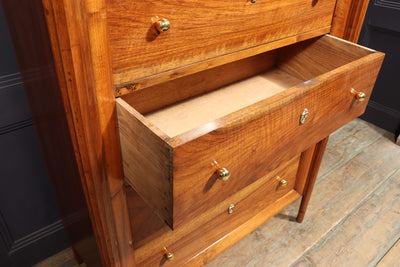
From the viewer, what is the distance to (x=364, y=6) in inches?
38.1

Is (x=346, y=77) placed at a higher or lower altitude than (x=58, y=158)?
higher

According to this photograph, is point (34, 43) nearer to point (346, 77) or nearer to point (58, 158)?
point (58, 158)

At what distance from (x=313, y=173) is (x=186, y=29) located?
81 centimetres

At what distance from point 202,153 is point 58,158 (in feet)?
1.57

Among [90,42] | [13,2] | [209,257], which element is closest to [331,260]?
[209,257]

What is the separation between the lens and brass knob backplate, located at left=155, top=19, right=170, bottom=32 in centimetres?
56

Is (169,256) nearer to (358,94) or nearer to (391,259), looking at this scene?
(358,94)

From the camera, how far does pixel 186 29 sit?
61 cm

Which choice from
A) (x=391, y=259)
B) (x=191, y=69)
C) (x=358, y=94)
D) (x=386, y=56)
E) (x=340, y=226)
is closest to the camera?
(x=191, y=69)

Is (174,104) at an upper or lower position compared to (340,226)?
upper

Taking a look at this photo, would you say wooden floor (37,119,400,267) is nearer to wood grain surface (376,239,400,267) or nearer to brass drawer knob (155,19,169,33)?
wood grain surface (376,239,400,267)

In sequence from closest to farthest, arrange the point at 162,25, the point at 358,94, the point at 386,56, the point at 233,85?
the point at 162,25 < the point at 358,94 < the point at 233,85 < the point at 386,56

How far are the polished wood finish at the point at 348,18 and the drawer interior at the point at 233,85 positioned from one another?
0.22 ft

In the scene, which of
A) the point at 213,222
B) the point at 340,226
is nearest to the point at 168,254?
the point at 213,222
